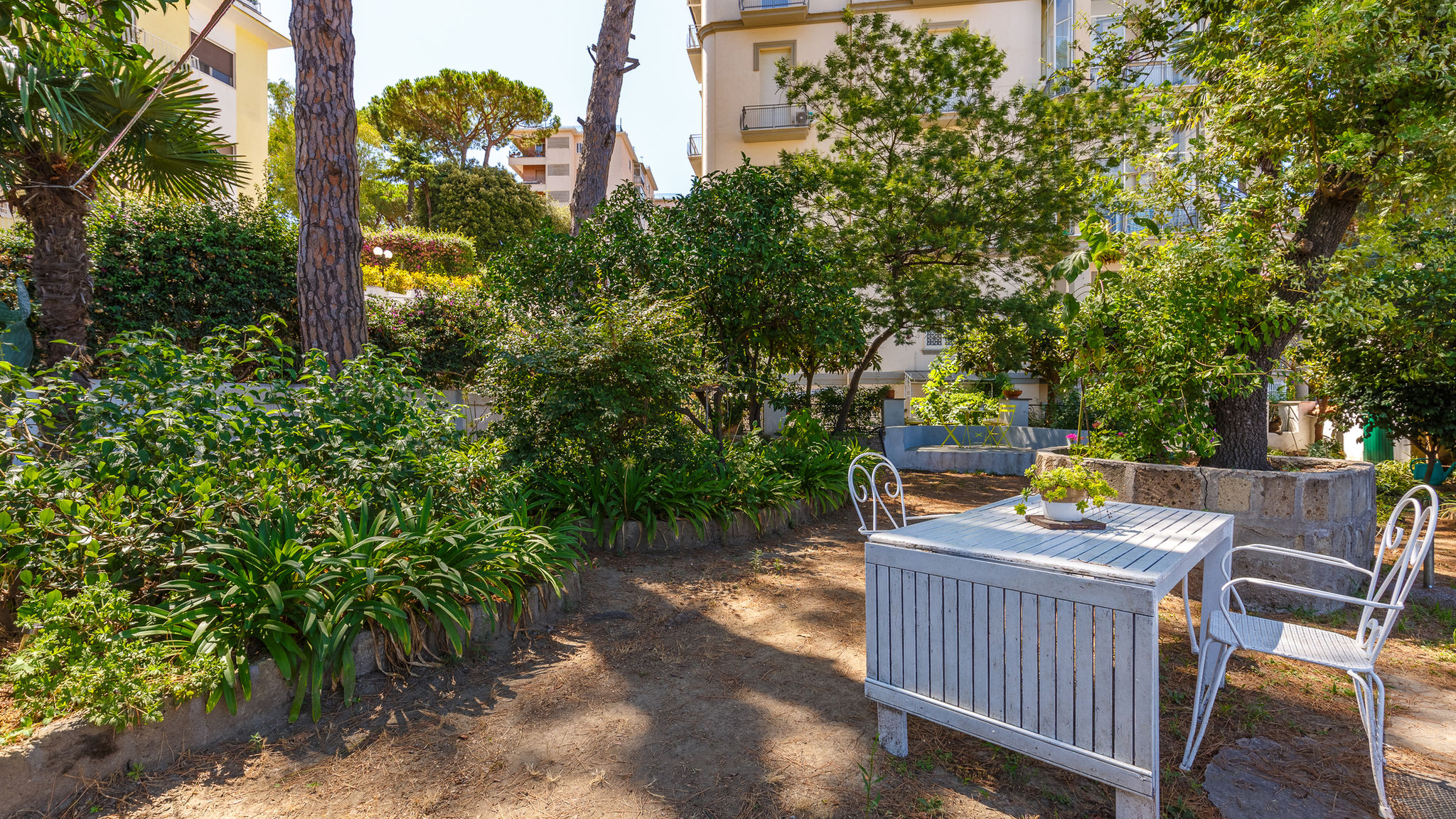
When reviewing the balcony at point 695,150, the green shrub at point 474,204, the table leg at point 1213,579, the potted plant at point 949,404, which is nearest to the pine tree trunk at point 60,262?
the table leg at point 1213,579

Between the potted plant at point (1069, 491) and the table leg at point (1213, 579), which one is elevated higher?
the potted plant at point (1069, 491)

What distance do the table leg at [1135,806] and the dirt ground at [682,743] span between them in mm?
179

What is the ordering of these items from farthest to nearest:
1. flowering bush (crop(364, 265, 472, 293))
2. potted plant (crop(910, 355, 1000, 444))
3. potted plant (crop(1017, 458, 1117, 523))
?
flowering bush (crop(364, 265, 472, 293)) → potted plant (crop(910, 355, 1000, 444)) → potted plant (crop(1017, 458, 1117, 523))

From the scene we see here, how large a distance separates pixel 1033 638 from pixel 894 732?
0.72 metres

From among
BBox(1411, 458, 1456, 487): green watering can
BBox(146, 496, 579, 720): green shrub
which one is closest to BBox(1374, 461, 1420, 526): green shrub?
BBox(1411, 458, 1456, 487): green watering can

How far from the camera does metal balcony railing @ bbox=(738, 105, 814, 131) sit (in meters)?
17.2

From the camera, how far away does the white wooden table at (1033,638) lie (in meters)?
1.98

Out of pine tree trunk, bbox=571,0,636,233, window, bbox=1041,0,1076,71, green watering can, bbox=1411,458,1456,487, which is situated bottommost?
green watering can, bbox=1411,458,1456,487

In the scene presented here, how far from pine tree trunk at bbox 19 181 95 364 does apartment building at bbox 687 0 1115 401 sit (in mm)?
13180

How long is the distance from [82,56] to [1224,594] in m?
7.09

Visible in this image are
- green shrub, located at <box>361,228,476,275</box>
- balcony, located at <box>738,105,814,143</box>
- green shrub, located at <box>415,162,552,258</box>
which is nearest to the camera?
balcony, located at <box>738,105,814,143</box>

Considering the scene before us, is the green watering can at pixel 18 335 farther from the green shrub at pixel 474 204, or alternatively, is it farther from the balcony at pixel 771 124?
the green shrub at pixel 474 204

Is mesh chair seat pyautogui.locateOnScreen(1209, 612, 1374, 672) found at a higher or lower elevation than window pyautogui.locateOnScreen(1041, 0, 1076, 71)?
lower

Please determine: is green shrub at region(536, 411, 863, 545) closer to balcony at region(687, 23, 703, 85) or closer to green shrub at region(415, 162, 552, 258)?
balcony at region(687, 23, 703, 85)
